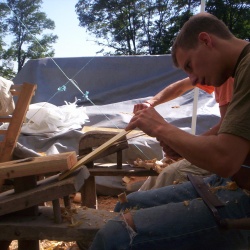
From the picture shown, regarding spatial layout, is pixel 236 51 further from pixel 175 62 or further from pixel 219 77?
pixel 175 62

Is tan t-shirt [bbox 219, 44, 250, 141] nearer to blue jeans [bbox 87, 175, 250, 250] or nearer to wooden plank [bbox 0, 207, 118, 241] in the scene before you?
blue jeans [bbox 87, 175, 250, 250]

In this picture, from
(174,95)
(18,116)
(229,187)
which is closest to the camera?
(229,187)

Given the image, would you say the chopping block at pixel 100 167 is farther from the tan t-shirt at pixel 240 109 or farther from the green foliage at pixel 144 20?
the green foliage at pixel 144 20

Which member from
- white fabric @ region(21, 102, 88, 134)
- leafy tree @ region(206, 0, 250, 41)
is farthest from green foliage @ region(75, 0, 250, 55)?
white fabric @ region(21, 102, 88, 134)

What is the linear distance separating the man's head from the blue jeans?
23.5 inches

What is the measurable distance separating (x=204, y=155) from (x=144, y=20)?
15603 mm

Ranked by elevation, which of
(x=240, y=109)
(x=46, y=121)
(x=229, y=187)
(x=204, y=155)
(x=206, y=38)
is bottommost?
(x=46, y=121)

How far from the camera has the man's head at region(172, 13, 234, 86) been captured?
1713 mm

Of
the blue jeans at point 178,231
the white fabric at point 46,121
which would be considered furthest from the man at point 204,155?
the white fabric at point 46,121

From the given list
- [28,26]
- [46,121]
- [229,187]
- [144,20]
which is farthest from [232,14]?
[229,187]

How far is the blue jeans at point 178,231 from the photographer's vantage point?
154 centimetres

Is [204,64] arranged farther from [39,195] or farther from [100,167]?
[100,167]

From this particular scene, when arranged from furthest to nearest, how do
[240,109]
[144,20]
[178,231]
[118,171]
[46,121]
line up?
[144,20] → [46,121] → [118,171] → [178,231] → [240,109]

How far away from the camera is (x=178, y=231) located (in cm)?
156
